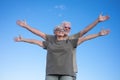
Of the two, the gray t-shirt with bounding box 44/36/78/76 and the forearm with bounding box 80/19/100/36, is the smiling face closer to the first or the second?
the gray t-shirt with bounding box 44/36/78/76

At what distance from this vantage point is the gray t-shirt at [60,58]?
18.7ft

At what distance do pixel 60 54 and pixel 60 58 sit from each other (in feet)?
0.29

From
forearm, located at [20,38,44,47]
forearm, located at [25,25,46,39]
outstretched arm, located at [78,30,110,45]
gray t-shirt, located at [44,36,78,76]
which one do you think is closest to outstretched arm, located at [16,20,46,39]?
forearm, located at [25,25,46,39]

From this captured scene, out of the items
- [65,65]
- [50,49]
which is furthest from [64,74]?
[50,49]

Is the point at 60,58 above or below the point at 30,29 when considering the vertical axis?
below

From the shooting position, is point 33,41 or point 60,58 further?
point 33,41

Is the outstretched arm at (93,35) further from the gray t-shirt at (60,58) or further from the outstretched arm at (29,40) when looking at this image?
the outstretched arm at (29,40)

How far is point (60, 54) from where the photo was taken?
19.0 feet

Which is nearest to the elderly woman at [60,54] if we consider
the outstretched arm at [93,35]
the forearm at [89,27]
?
the outstretched arm at [93,35]

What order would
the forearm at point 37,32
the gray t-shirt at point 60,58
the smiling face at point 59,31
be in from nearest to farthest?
the gray t-shirt at point 60,58 < the smiling face at point 59,31 < the forearm at point 37,32

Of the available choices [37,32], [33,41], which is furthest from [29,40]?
[37,32]

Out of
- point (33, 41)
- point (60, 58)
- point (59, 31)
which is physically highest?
point (59, 31)

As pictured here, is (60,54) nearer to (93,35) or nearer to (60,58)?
(60,58)

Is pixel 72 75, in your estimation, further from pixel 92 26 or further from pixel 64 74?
pixel 92 26
